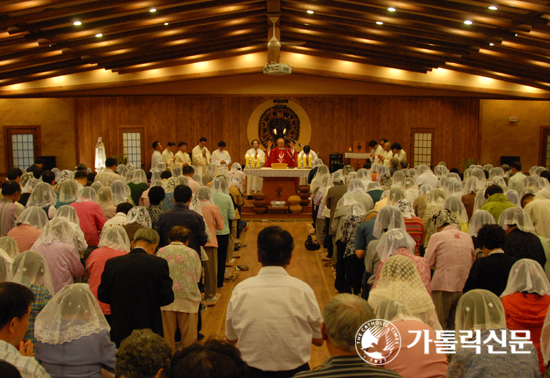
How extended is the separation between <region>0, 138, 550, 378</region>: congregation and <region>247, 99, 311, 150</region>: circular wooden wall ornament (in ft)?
39.6

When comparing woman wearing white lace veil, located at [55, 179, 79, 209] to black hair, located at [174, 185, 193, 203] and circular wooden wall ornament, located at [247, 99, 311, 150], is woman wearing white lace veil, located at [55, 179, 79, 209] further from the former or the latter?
circular wooden wall ornament, located at [247, 99, 311, 150]

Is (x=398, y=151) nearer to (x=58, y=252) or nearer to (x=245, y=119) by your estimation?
(x=245, y=119)

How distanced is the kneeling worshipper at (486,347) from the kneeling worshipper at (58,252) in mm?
2957

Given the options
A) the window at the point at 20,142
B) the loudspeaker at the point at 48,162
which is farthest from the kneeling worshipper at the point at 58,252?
the window at the point at 20,142

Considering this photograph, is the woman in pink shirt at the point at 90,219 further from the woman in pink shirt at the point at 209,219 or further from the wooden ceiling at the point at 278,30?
the wooden ceiling at the point at 278,30

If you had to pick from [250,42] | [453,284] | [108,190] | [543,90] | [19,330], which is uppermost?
[250,42]

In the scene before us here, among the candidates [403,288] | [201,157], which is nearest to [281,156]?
[201,157]

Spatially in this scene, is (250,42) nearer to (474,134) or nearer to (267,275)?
(474,134)

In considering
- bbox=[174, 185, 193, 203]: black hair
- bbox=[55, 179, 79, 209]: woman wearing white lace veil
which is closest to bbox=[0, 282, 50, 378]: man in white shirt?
bbox=[174, 185, 193, 203]: black hair

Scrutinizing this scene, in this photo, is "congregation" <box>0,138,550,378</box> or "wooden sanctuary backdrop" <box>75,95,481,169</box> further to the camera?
"wooden sanctuary backdrop" <box>75,95,481,169</box>

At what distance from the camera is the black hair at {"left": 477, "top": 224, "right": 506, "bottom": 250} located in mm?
4137

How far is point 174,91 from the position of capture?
1841 centimetres

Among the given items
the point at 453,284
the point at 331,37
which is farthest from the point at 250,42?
the point at 453,284

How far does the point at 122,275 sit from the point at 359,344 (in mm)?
2028
